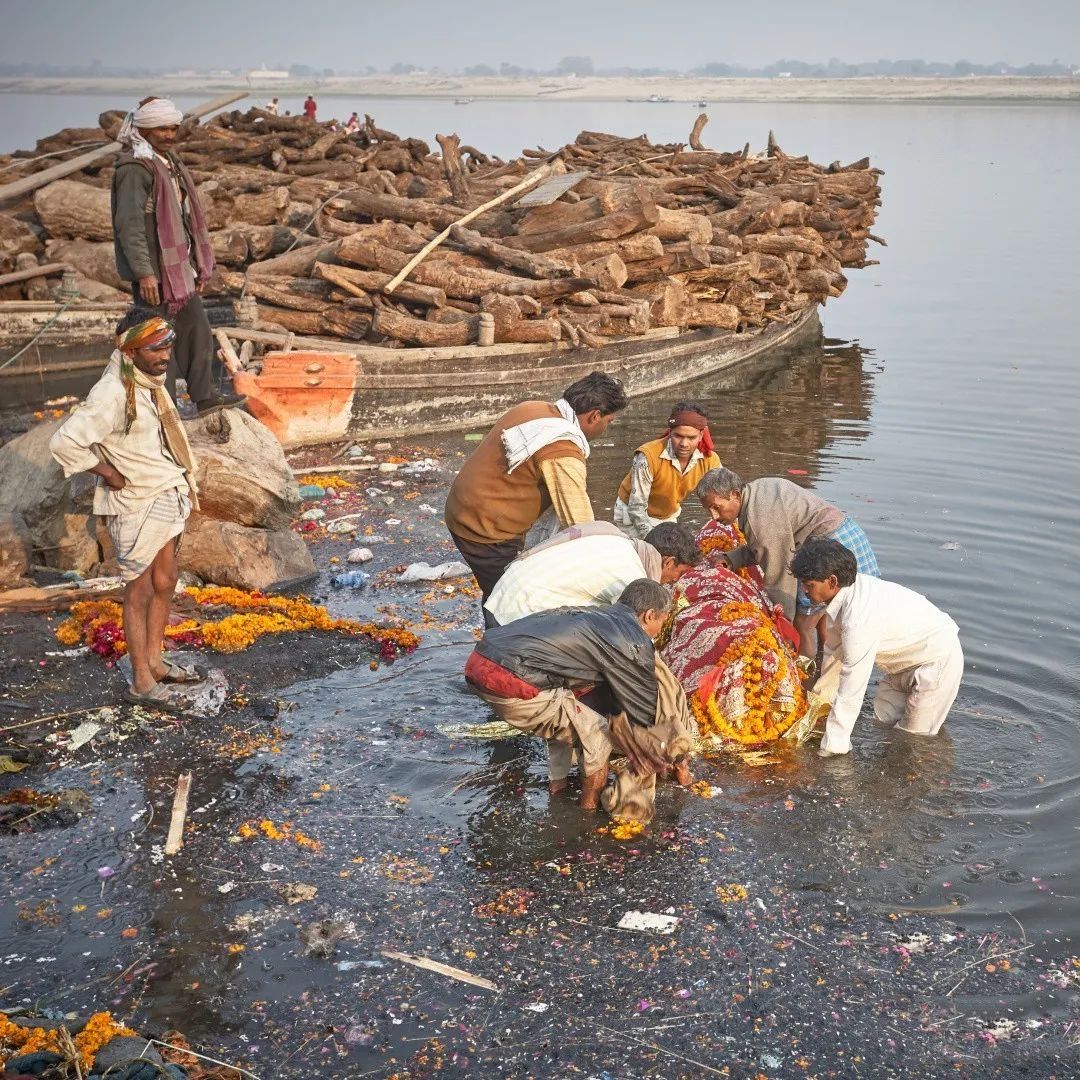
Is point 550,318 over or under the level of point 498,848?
over

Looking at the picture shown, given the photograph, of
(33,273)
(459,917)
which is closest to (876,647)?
(459,917)

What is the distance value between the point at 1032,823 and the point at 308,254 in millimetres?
11218

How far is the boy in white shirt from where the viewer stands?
618 centimetres

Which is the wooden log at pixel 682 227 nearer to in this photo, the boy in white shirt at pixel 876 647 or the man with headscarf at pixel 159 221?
the man with headscarf at pixel 159 221

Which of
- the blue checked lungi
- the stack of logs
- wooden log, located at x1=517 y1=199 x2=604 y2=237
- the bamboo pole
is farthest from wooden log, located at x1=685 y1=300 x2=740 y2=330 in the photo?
the blue checked lungi

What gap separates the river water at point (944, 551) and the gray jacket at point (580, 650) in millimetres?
846

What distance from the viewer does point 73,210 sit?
16688 mm

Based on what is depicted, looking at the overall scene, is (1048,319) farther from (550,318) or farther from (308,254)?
(308,254)

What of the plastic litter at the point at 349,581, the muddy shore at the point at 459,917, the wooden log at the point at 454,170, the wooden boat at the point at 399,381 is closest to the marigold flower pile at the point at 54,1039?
the muddy shore at the point at 459,917

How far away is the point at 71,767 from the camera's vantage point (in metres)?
6.00

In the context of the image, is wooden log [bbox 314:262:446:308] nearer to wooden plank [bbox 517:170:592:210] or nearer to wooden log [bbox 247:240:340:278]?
wooden log [bbox 247:240:340:278]

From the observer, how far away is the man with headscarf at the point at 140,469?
19.5 ft

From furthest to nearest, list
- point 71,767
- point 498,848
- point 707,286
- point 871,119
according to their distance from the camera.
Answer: point 871,119 → point 707,286 → point 71,767 → point 498,848

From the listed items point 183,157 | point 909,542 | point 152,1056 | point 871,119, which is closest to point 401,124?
point 871,119
